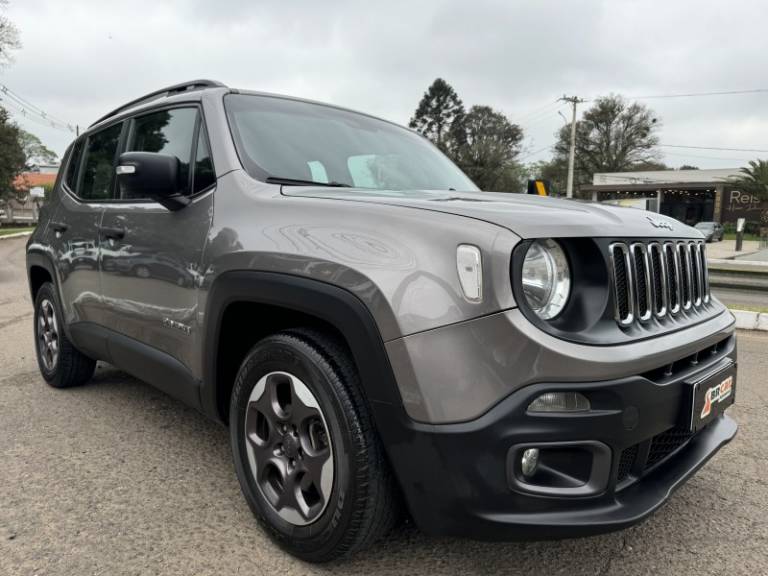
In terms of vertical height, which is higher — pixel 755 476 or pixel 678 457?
pixel 678 457

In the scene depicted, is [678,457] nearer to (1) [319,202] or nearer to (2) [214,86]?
(1) [319,202]

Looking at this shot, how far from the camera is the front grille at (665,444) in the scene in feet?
6.11

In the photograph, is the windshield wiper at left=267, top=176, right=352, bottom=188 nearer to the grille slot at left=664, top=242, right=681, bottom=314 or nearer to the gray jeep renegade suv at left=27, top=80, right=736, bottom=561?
the gray jeep renegade suv at left=27, top=80, right=736, bottom=561

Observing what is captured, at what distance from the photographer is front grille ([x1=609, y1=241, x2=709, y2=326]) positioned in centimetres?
179

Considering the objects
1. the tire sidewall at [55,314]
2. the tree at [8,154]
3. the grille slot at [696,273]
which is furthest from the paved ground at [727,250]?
the tree at [8,154]

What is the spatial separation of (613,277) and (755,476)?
5.81ft

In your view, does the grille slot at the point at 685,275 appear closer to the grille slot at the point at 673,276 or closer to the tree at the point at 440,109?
the grille slot at the point at 673,276

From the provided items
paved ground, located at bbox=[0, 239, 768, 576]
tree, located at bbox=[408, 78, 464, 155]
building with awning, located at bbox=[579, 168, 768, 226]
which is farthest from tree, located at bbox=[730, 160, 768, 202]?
paved ground, located at bbox=[0, 239, 768, 576]

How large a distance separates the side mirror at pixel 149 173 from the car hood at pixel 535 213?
0.51 meters

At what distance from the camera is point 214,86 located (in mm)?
2912

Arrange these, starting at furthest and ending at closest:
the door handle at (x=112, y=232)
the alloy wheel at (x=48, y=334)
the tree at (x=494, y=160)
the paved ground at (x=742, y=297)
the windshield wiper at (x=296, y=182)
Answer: the tree at (x=494, y=160) → the paved ground at (x=742, y=297) → the alloy wheel at (x=48, y=334) → the door handle at (x=112, y=232) → the windshield wiper at (x=296, y=182)

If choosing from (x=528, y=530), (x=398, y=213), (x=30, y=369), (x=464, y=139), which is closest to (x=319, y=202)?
(x=398, y=213)

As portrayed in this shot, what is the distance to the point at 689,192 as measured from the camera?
49656mm

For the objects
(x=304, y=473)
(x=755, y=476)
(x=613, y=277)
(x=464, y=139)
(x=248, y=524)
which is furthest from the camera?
(x=464, y=139)
